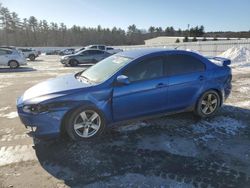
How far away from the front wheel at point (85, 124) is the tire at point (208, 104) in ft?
7.40

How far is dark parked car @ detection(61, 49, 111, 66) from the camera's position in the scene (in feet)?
67.6

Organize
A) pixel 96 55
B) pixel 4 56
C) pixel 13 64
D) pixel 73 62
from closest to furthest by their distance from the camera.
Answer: pixel 4 56, pixel 13 64, pixel 73 62, pixel 96 55

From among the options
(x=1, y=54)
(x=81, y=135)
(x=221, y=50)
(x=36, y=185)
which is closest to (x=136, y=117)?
(x=81, y=135)

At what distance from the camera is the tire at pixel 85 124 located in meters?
4.38

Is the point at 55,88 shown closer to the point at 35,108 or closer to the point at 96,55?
the point at 35,108

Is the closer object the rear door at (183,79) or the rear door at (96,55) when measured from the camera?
the rear door at (183,79)

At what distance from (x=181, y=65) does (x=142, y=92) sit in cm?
115

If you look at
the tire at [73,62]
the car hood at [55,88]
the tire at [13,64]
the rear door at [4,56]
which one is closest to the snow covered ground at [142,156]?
the car hood at [55,88]

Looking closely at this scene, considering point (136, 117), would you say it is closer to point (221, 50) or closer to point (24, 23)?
point (221, 50)

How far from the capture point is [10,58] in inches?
→ 730

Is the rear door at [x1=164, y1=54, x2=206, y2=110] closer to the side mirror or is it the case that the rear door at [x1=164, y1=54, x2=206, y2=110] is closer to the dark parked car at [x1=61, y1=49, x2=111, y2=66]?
the side mirror

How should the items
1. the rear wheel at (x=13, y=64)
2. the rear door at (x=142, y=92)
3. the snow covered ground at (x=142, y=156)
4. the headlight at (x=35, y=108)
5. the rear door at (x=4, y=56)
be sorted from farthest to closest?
the rear wheel at (x=13, y=64), the rear door at (x=4, y=56), the rear door at (x=142, y=92), the headlight at (x=35, y=108), the snow covered ground at (x=142, y=156)

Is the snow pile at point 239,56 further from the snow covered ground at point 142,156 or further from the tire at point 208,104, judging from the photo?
the snow covered ground at point 142,156

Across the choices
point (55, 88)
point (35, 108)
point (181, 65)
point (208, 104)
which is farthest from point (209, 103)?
point (35, 108)
